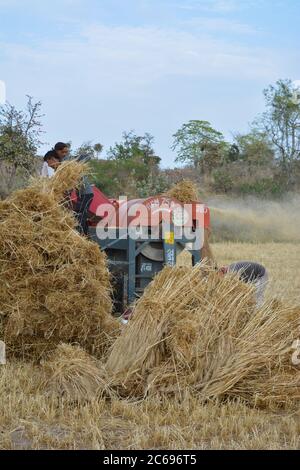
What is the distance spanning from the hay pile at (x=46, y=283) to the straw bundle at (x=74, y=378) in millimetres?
734

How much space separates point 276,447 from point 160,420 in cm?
81

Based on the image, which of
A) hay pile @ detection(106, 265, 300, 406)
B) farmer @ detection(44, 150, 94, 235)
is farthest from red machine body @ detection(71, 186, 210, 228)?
hay pile @ detection(106, 265, 300, 406)

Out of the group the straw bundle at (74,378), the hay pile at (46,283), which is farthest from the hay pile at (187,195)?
the straw bundle at (74,378)

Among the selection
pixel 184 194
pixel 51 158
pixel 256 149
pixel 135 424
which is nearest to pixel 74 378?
pixel 135 424

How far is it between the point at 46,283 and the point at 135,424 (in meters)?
1.90

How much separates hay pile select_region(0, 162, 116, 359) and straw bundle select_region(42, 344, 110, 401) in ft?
2.41

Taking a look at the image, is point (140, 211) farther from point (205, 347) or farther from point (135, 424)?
point (135, 424)

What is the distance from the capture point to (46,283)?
6.33 metres

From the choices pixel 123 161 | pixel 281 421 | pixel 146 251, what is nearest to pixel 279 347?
pixel 281 421

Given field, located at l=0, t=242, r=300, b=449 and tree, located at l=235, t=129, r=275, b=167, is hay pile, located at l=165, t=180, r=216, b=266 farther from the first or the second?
tree, located at l=235, t=129, r=275, b=167

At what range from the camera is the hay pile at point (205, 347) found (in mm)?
5375

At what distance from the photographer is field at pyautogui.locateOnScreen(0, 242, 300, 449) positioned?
4.46 metres

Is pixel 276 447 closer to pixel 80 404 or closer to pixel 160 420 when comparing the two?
pixel 160 420

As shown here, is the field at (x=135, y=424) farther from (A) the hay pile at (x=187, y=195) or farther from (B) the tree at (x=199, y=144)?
(B) the tree at (x=199, y=144)
